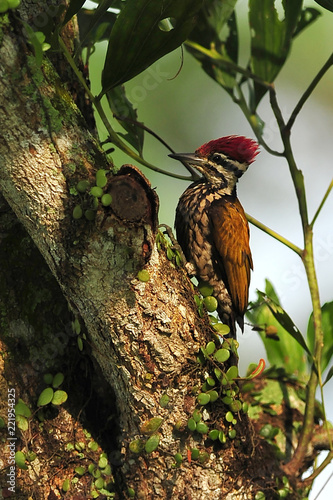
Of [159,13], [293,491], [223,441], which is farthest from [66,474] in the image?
[159,13]

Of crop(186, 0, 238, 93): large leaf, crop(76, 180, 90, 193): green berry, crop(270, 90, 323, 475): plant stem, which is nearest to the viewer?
crop(76, 180, 90, 193): green berry

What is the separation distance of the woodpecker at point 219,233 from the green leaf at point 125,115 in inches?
14.6

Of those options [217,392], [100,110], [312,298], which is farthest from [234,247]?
[100,110]

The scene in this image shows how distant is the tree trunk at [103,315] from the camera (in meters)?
1.71

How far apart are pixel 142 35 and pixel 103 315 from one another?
3.29 feet

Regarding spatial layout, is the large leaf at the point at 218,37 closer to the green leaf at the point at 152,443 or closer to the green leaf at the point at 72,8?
the green leaf at the point at 72,8

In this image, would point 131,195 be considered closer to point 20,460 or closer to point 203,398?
point 203,398

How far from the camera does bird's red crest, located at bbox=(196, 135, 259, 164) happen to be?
124 inches

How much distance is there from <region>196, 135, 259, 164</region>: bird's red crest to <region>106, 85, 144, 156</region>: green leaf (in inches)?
23.7

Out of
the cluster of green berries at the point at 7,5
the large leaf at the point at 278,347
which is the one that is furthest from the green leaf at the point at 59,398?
the large leaf at the point at 278,347

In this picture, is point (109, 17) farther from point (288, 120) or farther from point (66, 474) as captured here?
point (66, 474)

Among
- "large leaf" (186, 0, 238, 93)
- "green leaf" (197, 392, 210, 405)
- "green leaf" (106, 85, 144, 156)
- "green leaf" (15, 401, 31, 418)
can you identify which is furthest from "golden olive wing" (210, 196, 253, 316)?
"green leaf" (15, 401, 31, 418)

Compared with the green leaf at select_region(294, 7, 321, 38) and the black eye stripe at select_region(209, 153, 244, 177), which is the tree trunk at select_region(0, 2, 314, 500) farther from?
the green leaf at select_region(294, 7, 321, 38)

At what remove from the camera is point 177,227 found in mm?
3070
